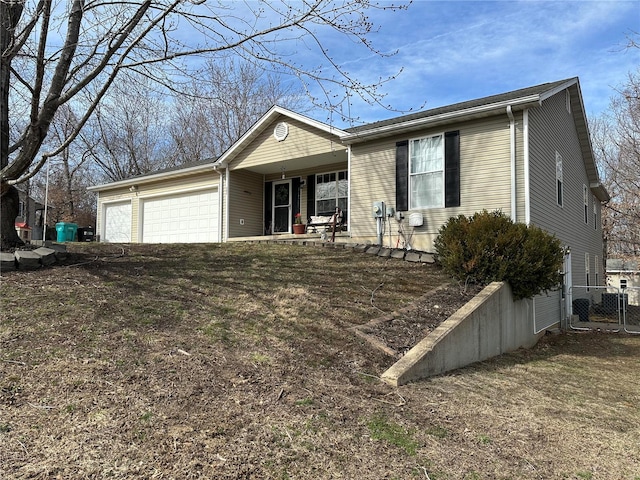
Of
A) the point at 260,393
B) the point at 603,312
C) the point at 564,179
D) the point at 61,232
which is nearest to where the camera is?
the point at 260,393

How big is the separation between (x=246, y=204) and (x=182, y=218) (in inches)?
107

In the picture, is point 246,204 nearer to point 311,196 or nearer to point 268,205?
point 268,205

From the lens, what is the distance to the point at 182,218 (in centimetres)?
1642

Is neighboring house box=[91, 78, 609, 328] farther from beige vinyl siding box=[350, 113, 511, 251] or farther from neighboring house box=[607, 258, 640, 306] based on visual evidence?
neighboring house box=[607, 258, 640, 306]

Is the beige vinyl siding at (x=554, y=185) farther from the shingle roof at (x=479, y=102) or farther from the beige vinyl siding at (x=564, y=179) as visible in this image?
the shingle roof at (x=479, y=102)

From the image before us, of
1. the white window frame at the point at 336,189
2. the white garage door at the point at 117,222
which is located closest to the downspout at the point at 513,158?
the white window frame at the point at 336,189

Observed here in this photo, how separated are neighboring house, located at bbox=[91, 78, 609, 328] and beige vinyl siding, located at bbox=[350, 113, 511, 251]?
24mm

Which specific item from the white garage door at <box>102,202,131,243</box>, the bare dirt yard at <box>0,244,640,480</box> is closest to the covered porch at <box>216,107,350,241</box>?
the white garage door at <box>102,202,131,243</box>

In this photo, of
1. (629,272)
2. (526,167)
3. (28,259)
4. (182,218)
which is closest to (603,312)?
(526,167)

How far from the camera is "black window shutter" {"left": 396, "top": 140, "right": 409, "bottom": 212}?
11062 millimetres

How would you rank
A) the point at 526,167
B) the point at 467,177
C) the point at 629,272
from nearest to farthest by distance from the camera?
the point at 526,167, the point at 467,177, the point at 629,272

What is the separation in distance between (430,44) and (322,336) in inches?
228

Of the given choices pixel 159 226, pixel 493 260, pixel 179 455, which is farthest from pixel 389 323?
pixel 159 226

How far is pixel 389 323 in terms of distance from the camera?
611 centimetres
